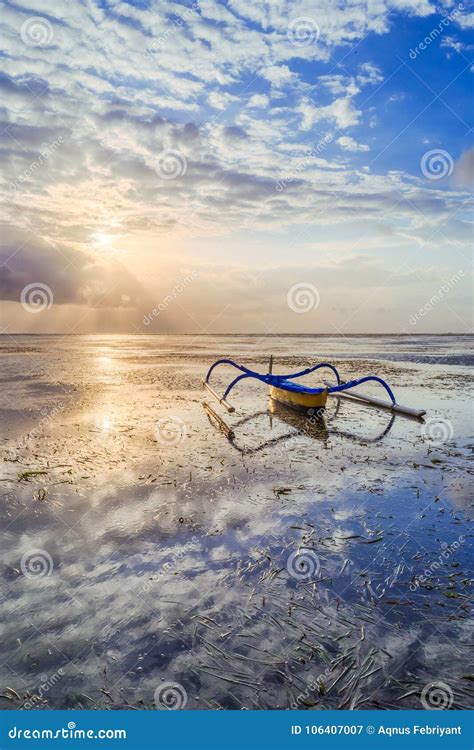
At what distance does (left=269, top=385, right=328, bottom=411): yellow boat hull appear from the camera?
1421 cm

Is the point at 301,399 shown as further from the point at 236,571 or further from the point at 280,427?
the point at 236,571

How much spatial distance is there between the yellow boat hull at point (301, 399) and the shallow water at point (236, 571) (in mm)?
2590

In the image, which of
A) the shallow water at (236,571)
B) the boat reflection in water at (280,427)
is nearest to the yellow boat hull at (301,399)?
the boat reflection in water at (280,427)

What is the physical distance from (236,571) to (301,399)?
9.92 m

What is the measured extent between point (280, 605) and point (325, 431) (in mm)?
8380

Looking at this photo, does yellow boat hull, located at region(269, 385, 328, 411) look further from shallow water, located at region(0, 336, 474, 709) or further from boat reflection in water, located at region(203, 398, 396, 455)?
shallow water, located at region(0, 336, 474, 709)

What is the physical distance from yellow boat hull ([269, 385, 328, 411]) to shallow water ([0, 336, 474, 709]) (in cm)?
259

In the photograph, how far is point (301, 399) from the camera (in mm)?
14797

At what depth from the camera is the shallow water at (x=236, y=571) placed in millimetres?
3678

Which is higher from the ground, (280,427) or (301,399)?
(301,399)

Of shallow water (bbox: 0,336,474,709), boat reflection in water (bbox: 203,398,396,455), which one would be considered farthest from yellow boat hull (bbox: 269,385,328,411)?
shallow water (bbox: 0,336,474,709)

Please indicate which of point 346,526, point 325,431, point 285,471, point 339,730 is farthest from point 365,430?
point 339,730

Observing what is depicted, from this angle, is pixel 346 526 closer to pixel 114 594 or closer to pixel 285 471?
pixel 285 471

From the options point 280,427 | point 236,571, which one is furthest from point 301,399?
point 236,571
